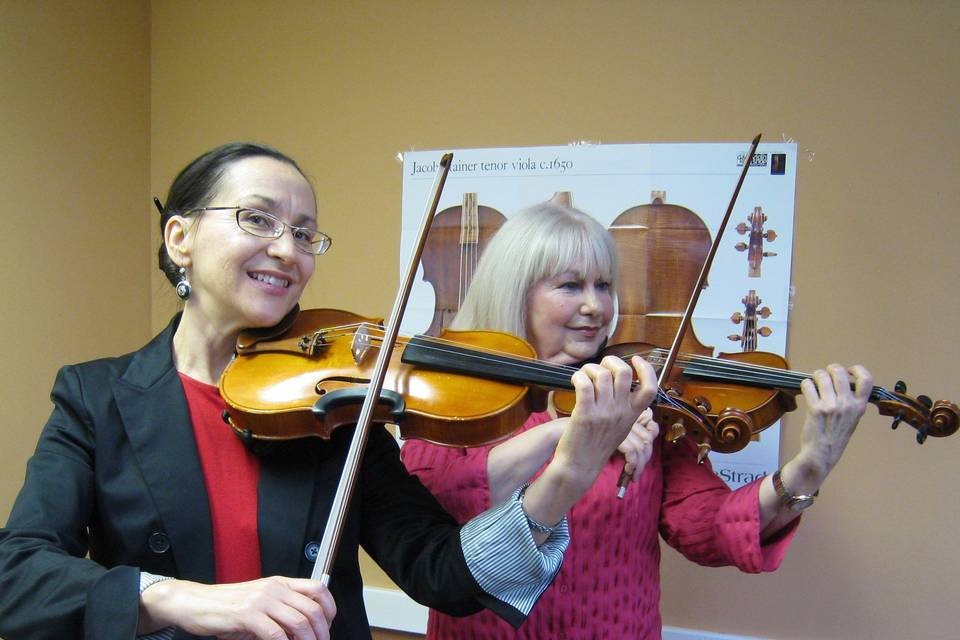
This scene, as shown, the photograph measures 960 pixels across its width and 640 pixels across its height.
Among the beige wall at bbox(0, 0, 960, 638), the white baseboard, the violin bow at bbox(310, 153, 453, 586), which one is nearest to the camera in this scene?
the violin bow at bbox(310, 153, 453, 586)

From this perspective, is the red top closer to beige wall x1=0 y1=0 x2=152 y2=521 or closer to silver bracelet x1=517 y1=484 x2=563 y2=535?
Result: silver bracelet x1=517 y1=484 x2=563 y2=535

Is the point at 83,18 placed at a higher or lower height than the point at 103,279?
higher

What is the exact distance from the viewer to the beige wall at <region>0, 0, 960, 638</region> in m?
1.47

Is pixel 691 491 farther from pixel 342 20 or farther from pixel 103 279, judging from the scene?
pixel 103 279

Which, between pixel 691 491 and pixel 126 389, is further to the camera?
pixel 691 491

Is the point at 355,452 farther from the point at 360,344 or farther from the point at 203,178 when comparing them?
the point at 203,178

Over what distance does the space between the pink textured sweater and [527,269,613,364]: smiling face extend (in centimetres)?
21

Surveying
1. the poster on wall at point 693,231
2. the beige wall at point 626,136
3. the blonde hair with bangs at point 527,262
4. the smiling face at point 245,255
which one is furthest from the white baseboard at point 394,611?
the smiling face at point 245,255

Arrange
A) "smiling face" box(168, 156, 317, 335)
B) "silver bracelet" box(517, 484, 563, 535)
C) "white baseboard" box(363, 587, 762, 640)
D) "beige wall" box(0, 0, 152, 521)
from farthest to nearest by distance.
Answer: "white baseboard" box(363, 587, 762, 640)
"beige wall" box(0, 0, 152, 521)
"smiling face" box(168, 156, 317, 335)
"silver bracelet" box(517, 484, 563, 535)

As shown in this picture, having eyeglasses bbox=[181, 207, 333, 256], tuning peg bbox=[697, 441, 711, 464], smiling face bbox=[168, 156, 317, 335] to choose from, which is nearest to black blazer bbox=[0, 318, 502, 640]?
smiling face bbox=[168, 156, 317, 335]

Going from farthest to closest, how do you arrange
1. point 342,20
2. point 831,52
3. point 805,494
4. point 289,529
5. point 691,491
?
point 342,20 → point 831,52 → point 691,491 → point 805,494 → point 289,529

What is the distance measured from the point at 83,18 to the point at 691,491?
6.43ft

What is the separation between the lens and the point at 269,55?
1930mm

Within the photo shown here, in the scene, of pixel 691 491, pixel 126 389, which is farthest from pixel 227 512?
pixel 691 491
